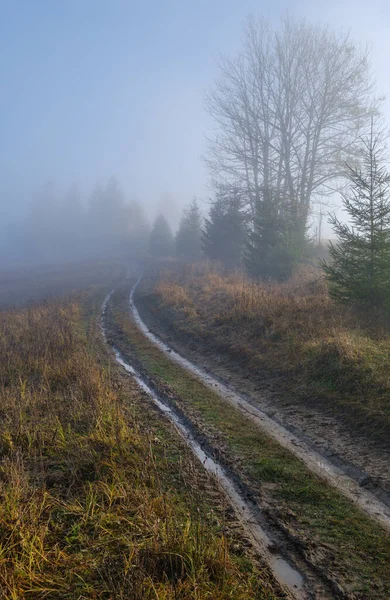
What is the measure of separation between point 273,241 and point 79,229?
9239 centimetres

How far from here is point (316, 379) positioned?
888 cm

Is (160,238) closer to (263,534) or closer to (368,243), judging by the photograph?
(368,243)

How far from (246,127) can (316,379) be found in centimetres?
2461

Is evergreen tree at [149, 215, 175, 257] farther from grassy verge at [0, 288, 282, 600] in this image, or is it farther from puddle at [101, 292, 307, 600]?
puddle at [101, 292, 307, 600]

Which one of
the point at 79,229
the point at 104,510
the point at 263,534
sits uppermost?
the point at 79,229

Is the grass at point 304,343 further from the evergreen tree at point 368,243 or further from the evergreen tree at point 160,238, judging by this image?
the evergreen tree at point 160,238

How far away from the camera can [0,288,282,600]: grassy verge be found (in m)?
3.35

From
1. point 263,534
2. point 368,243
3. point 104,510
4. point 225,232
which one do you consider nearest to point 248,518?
point 263,534

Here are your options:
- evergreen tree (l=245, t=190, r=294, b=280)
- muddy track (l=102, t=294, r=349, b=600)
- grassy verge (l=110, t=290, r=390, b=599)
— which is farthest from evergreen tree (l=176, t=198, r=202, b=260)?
muddy track (l=102, t=294, r=349, b=600)

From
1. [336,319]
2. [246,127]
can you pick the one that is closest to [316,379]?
[336,319]

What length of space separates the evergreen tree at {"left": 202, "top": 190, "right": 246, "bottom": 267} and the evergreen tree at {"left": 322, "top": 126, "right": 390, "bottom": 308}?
64.1 ft

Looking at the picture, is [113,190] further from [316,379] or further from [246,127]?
[316,379]

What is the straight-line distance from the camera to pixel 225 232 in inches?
1351

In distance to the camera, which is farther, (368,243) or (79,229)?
(79,229)
